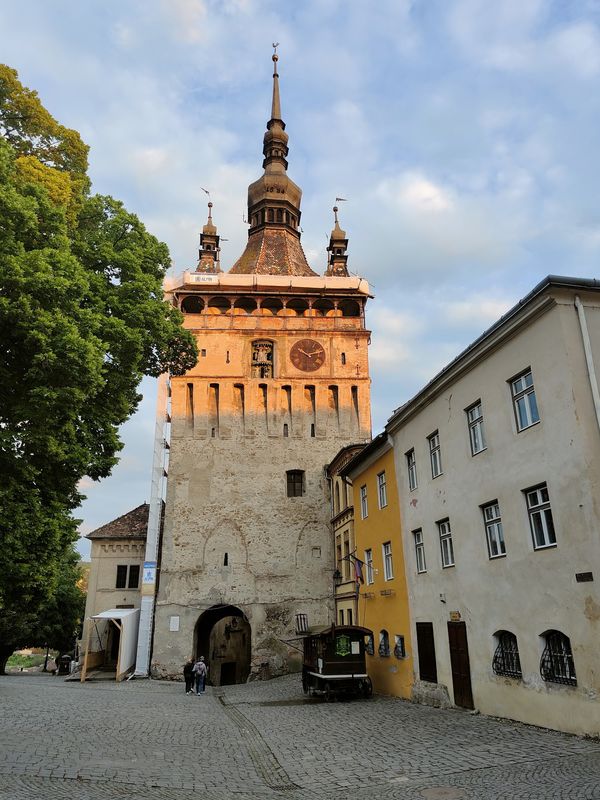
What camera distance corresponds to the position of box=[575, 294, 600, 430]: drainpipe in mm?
10984

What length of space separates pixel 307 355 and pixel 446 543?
2000 centimetres

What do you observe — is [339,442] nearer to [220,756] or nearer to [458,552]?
[458,552]

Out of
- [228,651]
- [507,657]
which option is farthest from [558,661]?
[228,651]

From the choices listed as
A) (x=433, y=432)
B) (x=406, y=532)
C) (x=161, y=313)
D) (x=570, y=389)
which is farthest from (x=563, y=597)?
(x=161, y=313)

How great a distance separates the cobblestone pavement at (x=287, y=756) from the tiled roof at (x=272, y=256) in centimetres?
2819

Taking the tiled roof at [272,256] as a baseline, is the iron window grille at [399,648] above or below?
below

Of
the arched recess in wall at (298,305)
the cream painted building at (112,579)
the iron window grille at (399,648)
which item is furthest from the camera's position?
the arched recess in wall at (298,305)

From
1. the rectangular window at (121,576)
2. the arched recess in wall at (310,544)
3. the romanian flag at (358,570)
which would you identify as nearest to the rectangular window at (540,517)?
the romanian flag at (358,570)

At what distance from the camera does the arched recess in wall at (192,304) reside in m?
35.4

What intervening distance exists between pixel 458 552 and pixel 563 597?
4.04 meters

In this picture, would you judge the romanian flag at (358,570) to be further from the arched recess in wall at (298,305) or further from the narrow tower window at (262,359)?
→ the arched recess in wall at (298,305)

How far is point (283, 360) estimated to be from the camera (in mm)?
34312

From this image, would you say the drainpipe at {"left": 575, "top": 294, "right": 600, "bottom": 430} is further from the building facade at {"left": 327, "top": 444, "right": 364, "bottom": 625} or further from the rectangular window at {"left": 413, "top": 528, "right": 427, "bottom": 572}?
the building facade at {"left": 327, "top": 444, "right": 364, "bottom": 625}

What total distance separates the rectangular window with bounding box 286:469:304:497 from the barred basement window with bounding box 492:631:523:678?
776 inches
